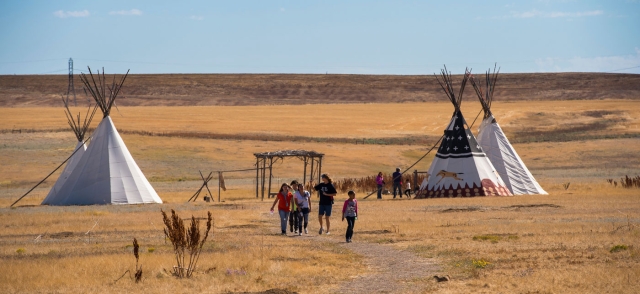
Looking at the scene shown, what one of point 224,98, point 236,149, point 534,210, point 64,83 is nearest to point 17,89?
point 64,83

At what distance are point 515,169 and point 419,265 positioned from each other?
2221 centimetres

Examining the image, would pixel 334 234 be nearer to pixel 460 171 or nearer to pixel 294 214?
pixel 294 214

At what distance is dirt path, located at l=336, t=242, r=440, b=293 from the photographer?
13.3 m

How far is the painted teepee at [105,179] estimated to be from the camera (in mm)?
33781

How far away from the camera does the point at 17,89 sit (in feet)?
431

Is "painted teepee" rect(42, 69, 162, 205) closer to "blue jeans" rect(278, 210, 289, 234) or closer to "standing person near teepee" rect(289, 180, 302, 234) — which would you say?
"standing person near teepee" rect(289, 180, 302, 234)

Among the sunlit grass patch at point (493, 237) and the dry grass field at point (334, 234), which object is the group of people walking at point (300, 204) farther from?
the sunlit grass patch at point (493, 237)

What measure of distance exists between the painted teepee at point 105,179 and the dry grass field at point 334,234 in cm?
136

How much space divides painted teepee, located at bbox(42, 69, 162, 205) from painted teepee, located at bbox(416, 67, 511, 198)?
10.7 metres

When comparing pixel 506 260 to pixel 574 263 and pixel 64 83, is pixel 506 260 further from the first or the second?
pixel 64 83

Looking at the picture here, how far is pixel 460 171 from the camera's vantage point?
1409 inches

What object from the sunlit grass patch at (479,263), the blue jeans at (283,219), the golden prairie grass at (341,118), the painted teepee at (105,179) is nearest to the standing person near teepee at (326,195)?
the blue jeans at (283,219)

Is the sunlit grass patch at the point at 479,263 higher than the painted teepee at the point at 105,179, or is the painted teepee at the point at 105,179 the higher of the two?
the sunlit grass patch at the point at 479,263

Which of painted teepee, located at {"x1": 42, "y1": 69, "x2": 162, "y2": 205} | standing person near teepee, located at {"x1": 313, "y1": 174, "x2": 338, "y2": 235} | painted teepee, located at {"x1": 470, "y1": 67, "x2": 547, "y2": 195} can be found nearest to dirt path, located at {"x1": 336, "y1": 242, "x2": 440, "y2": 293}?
standing person near teepee, located at {"x1": 313, "y1": 174, "x2": 338, "y2": 235}
